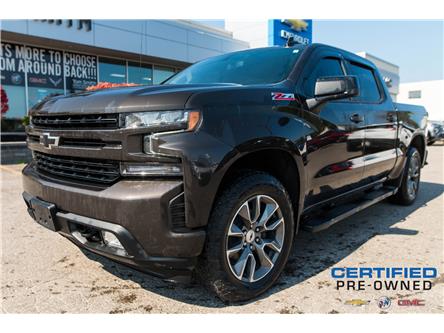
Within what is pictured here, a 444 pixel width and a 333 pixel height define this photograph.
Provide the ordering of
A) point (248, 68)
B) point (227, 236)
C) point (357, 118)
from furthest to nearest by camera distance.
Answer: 1. point (357, 118)
2. point (248, 68)
3. point (227, 236)

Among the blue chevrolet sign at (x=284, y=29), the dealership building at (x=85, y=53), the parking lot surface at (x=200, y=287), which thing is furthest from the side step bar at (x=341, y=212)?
the blue chevrolet sign at (x=284, y=29)

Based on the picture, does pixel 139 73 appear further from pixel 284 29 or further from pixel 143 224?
pixel 143 224

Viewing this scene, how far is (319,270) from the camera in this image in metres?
3.04

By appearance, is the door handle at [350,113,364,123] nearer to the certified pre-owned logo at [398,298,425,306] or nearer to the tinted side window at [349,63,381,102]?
the tinted side window at [349,63,381,102]

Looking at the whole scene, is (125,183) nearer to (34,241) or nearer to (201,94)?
(201,94)

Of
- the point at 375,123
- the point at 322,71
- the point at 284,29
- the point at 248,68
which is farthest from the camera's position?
the point at 284,29

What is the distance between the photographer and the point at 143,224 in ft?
6.79

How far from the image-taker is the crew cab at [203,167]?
6.88 feet

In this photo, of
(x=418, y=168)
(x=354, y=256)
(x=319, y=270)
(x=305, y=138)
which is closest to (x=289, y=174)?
(x=305, y=138)

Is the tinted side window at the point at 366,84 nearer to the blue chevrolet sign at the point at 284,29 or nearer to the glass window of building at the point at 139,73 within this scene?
the glass window of building at the point at 139,73

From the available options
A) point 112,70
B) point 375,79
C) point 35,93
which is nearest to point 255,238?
point 375,79

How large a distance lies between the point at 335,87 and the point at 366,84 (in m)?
1.66

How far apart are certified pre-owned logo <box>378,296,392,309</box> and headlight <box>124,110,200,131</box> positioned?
1.74m

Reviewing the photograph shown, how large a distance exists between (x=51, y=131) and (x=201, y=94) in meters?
1.15
